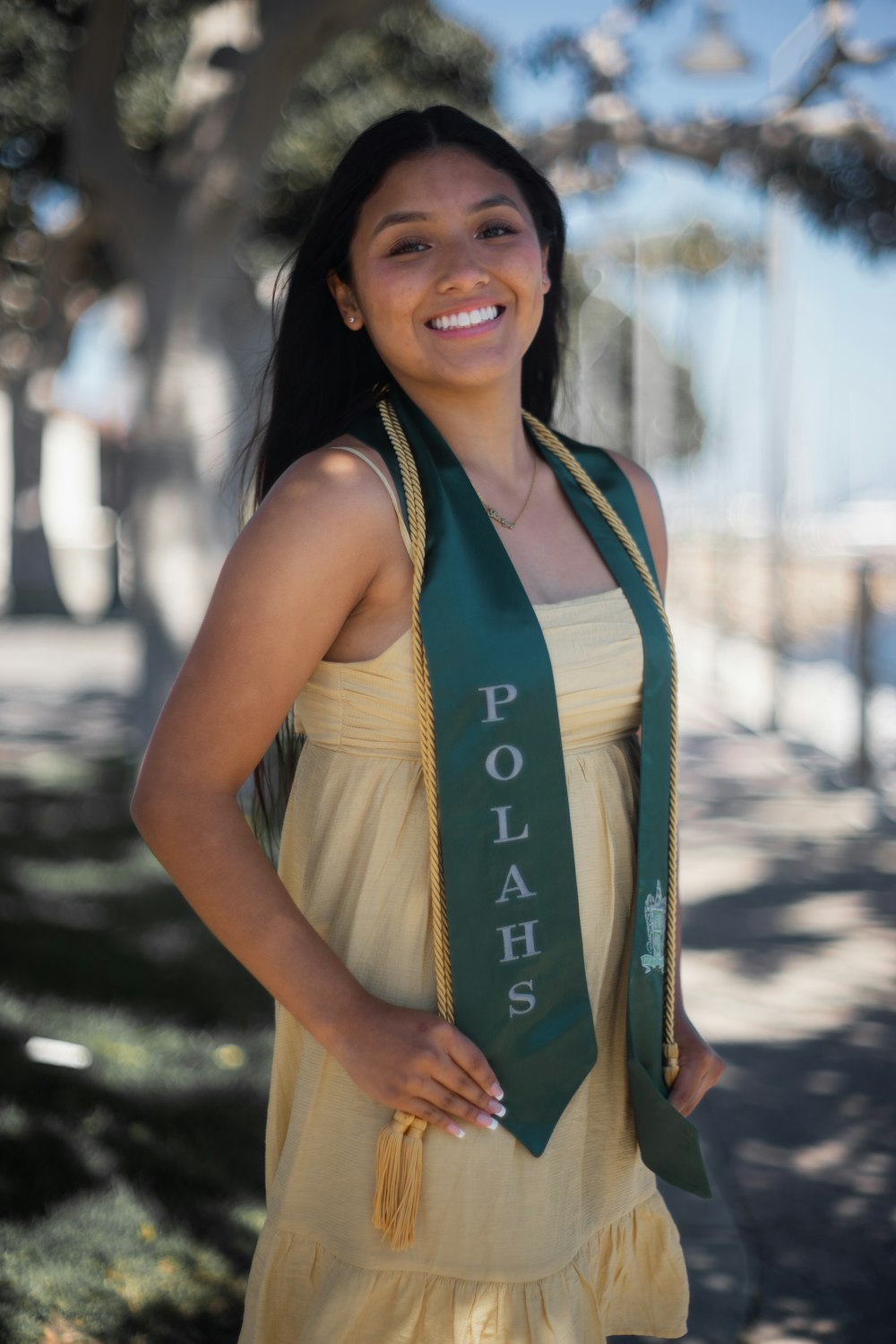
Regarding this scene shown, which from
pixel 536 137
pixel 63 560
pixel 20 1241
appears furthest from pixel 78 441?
pixel 20 1241

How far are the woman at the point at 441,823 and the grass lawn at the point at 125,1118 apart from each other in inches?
53.1

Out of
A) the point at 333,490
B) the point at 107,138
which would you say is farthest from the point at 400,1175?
the point at 107,138

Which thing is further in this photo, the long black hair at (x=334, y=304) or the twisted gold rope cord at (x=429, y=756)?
the long black hair at (x=334, y=304)

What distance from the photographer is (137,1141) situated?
12.2ft

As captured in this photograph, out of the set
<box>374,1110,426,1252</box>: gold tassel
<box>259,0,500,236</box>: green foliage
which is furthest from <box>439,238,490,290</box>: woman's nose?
<box>259,0,500,236</box>: green foliage

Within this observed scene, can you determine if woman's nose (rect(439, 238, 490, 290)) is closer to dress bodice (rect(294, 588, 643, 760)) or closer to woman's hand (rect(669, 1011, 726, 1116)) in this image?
dress bodice (rect(294, 588, 643, 760))

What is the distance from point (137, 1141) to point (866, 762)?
6.21 m

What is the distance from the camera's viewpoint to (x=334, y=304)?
82.7 inches

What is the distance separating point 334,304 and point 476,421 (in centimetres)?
31

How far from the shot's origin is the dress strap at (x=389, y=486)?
1717 mm

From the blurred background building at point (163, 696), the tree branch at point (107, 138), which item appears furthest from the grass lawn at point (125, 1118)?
the tree branch at point (107, 138)

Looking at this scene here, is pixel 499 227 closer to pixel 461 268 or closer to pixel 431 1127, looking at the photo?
pixel 461 268

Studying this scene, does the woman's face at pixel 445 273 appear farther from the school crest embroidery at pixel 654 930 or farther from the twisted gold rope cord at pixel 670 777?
the school crest embroidery at pixel 654 930

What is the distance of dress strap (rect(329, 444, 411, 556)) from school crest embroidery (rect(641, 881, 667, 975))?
60cm
